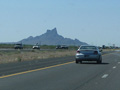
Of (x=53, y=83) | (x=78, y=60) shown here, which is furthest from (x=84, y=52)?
(x=53, y=83)

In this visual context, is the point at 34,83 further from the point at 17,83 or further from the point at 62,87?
the point at 62,87

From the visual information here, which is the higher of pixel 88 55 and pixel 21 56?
pixel 88 55

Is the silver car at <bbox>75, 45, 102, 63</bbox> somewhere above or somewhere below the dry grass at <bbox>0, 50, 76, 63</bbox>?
above

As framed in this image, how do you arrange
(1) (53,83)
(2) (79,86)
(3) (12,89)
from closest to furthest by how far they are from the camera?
(3) (12,89)
(2) (79,86)
(1) (53,83)

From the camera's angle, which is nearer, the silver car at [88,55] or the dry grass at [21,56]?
the silver car at [88,55]

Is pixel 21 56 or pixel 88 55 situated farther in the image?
pixel 21 56

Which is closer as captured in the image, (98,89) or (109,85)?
(98,89)

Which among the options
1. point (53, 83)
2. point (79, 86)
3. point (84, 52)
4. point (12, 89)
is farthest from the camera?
point (84, 52)

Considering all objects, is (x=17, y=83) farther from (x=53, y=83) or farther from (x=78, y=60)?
(x=78, y=60)

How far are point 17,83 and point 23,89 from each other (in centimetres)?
172

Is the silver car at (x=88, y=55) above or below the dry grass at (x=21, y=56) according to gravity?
above

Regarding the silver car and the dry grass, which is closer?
the silver car

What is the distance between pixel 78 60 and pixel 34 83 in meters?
14.8

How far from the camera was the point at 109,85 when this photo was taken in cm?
1397
